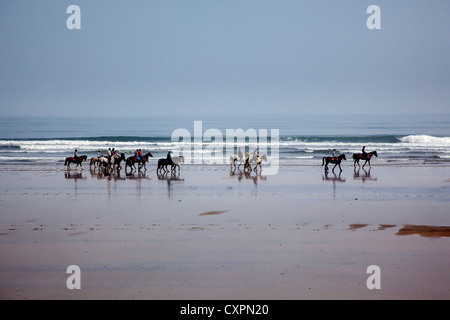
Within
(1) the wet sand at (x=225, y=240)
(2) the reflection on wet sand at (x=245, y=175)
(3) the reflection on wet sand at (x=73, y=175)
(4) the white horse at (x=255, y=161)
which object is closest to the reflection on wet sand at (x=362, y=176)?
(1) the wet sand at (x=225, y=240)

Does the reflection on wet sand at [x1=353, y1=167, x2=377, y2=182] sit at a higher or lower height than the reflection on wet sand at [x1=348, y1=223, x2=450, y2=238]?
higher

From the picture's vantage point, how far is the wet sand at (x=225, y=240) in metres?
8.41

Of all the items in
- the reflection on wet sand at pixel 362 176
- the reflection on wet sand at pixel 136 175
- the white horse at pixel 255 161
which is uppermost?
the white horse at pixel 255 161

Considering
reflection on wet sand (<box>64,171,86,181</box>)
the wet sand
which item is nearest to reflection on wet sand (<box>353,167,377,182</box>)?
the wet sand

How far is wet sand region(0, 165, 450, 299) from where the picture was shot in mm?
8406

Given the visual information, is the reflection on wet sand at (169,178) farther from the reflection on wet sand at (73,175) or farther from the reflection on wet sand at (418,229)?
the reflection on wet sand at (418,229)

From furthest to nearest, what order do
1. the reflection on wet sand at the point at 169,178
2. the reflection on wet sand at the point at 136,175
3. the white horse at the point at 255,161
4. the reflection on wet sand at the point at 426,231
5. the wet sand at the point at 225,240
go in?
the white horse at the point at 255,161, the reflection on wet sand at the point at 136,175, the reflection on wet sand at the point at 169,178, the reflection on wet sand at the point at 426,231, the wet sand at the point at 225,240

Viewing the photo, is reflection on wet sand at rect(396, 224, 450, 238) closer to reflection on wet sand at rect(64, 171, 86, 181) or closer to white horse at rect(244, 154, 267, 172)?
white horse at rect(244, 154, 267, 172)

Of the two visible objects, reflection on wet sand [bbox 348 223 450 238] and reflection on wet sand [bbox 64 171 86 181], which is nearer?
reflection on wet sand [bbox 348 223 450 238]

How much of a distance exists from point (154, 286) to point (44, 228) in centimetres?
557

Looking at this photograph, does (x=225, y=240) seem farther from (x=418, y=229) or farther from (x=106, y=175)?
(x=106, y=175)

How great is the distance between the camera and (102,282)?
8586 millimetres

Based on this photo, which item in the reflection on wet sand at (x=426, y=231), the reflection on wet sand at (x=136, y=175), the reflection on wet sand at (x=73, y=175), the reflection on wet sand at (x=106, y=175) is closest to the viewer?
the reflection on wet sand at (x=426, y=231)
